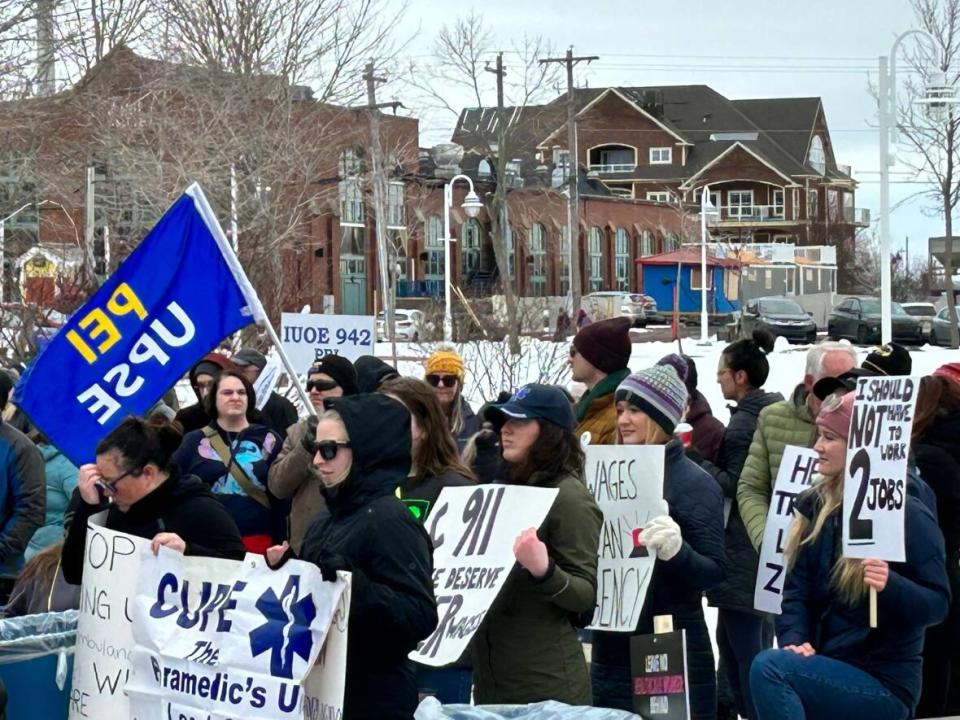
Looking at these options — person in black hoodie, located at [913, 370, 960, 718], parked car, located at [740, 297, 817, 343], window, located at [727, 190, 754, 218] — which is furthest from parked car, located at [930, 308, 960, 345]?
window, located at [727, 190, 754, 218]

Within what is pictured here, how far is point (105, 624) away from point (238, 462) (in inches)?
83.7

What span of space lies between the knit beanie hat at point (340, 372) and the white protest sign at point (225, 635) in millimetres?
2673

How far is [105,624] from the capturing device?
548cm

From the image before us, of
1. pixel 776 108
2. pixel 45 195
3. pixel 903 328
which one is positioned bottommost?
pixel 903 328

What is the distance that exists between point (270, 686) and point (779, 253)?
8761 cm

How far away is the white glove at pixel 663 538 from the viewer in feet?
19.0

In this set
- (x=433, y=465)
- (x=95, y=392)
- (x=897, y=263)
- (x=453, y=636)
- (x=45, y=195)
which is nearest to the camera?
(x=453, y=636)

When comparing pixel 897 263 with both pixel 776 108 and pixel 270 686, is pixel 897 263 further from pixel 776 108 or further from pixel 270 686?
pixel 270 686

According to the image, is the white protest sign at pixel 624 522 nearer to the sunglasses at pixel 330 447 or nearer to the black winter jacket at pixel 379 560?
the black winter jacket at pixel 379 560

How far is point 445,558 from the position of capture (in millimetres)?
5559

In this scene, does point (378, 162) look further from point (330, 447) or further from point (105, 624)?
point (330, 447)

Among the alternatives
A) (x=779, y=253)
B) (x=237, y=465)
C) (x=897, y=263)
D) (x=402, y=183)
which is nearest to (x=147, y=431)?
(x=237, y=465)

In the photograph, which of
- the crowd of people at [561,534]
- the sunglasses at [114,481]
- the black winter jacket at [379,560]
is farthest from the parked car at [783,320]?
the black winter jacket at [379,560]

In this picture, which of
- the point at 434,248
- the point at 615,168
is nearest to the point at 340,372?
the point at 434,248
